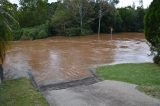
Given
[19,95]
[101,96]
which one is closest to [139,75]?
[101,96]

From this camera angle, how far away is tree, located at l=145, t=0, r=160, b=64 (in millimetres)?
14937

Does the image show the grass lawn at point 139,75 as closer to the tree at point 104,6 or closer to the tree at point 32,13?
the tree at point 104,6

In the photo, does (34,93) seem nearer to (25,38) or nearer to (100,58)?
(100,58)

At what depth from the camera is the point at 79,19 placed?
122ft

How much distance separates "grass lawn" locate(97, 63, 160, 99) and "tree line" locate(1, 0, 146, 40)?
2091 cm

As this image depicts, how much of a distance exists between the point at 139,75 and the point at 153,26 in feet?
12.3

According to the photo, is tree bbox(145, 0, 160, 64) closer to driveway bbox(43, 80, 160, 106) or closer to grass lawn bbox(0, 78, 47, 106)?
driveway bbox(43, 80, 160, 106)

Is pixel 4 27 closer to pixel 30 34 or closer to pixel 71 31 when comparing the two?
pixel 30 34

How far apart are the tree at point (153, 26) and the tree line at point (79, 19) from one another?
2013cm

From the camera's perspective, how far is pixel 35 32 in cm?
3453

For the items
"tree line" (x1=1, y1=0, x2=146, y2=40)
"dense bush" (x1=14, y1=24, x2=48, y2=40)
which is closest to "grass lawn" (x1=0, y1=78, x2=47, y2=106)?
"tree line" (x1=1, y1=0, x2=146, y2=40)

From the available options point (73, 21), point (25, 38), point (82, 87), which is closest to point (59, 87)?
point (82, 87)

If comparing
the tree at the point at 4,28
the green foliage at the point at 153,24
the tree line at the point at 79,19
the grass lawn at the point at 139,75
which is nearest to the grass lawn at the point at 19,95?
the tree at the point at 4,28

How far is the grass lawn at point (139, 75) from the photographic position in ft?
33.9
